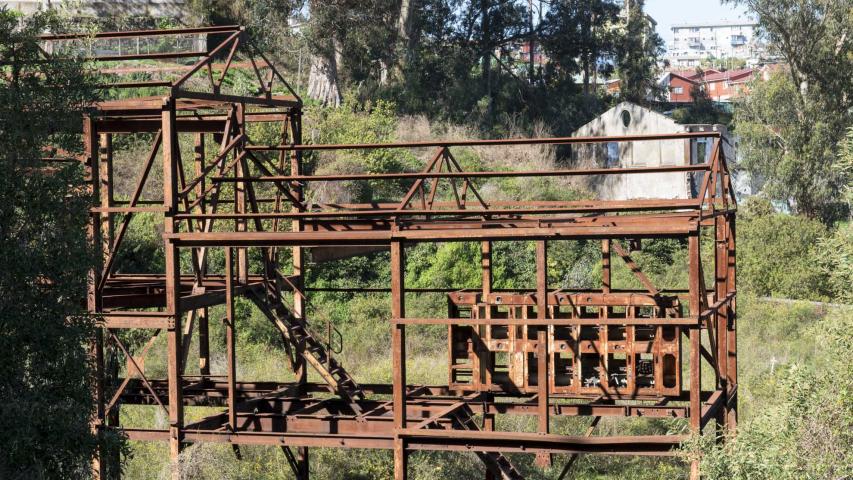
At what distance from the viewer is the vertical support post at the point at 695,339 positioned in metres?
13.6

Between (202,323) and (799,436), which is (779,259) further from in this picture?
(799,436)

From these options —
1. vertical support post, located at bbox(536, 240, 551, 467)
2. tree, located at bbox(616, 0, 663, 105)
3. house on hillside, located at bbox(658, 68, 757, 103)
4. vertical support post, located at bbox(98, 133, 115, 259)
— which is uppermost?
house on hillside, located at bbox(658, 68, 757, 103)

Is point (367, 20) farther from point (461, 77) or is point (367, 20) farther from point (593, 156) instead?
point (593, 156)

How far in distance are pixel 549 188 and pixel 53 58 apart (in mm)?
28778

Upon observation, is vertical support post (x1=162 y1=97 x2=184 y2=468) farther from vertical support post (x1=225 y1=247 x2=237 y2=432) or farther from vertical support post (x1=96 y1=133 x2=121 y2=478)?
vertical support post (x1=96 y1=133 x2=121 y2=478)

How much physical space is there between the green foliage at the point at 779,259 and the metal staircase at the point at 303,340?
20875mm

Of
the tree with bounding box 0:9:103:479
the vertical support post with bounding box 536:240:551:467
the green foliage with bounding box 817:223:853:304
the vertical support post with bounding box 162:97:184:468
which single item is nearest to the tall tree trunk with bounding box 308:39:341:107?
the vertical support post with bounding box 162:97:184:468

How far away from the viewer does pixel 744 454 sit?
13484 millimetres

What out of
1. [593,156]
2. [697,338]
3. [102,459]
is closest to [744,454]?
[697,338]

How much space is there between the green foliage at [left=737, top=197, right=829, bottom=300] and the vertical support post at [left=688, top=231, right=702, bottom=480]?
75.7 ft

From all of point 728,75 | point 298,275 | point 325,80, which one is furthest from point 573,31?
point 728,75

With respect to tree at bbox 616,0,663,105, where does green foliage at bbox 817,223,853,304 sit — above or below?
below

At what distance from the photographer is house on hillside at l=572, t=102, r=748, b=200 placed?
149ft

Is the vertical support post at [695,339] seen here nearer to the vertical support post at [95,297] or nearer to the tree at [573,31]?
the vertical support post at [95,297]
